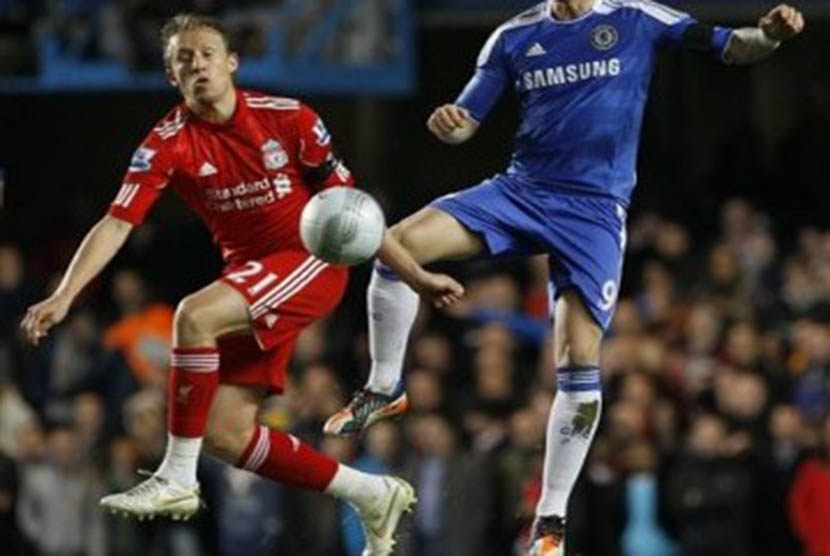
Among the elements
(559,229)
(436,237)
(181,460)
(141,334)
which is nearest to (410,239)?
(436,237)

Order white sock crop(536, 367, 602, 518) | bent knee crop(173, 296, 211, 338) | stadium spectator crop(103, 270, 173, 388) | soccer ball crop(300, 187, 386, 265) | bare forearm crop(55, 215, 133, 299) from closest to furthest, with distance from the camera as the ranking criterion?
soccer ball crop(300, 187, 386, 265) → bare forearm crop(55, 215, 133, 299) → bent knee crop(173, 296, 211, 338) → white sock crop(536, 367, 602, 518) → stadium spectator crop(103, 270, 173, 388)

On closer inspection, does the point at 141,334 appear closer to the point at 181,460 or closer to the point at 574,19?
the point at 181,460

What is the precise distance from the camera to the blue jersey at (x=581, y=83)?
497 inches

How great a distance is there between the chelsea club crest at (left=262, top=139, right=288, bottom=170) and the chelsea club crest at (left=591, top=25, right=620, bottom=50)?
1.34 metres

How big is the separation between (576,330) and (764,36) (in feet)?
4.69

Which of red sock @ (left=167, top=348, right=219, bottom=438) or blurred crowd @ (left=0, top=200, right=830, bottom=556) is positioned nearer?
red sock @ (left=167, top=348, right=219, bottom=438)

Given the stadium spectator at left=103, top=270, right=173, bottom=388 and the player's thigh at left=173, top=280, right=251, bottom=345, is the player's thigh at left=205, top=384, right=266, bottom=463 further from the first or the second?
the stadium spectator at left=103, top=270, right=173, bottom=388

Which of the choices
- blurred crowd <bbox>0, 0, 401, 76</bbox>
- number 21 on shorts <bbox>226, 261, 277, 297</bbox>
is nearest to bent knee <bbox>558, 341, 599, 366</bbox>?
number 21 on shorts <bbox>226, 261, 277, 297</bbox>

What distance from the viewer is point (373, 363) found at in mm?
13227

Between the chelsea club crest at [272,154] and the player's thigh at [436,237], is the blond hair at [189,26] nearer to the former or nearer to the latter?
the chelsea club crest at [272,154]

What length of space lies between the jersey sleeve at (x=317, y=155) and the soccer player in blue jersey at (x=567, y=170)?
0.34m

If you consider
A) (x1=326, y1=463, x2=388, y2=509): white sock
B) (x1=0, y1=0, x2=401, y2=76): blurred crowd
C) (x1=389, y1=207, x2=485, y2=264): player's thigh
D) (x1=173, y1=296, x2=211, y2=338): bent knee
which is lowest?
(x1=0, y1=0, x2=401, y2=76): blurred crowd

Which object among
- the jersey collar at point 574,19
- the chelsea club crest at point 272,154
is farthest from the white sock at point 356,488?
the jersey collar at point 574,19

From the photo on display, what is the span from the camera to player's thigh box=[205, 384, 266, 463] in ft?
42.5
